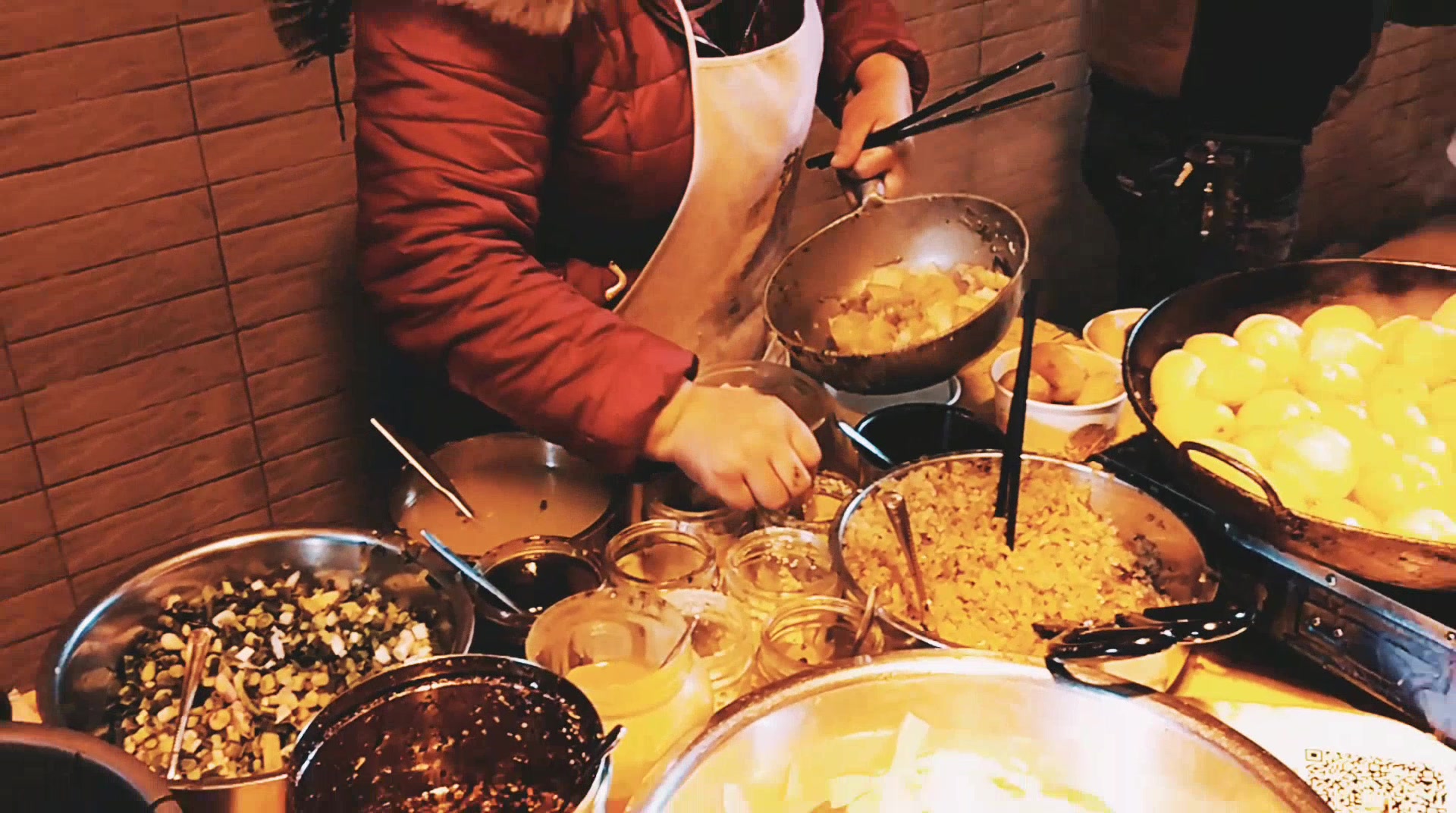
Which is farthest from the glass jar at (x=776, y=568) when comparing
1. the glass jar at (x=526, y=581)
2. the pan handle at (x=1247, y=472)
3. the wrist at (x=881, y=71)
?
the wrist at (x=881, y=71)

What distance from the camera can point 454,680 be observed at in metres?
0.85

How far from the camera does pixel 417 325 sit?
1.15 meters

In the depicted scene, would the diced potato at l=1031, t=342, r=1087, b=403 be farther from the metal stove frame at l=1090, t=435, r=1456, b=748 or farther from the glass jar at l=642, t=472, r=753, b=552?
the glass jar at l=642, t=472, r=753, b=552

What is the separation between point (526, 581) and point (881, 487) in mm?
346

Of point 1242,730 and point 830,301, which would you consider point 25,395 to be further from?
point 1242,730

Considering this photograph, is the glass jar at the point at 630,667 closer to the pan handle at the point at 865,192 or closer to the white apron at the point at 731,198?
the white apron at the point at 731,198

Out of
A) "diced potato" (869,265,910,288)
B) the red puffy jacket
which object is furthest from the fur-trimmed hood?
"diced potato" (869,265,910,288)

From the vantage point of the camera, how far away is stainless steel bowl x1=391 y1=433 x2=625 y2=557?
1.31 meters

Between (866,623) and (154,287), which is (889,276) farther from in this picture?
(154,287)

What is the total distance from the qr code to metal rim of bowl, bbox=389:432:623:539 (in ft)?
2.26

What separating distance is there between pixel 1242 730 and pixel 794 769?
385 mm

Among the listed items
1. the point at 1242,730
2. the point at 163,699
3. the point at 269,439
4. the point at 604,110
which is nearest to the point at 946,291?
the point at 604,110

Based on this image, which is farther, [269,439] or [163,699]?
[269,439]

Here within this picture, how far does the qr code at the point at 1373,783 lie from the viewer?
3.00ft
